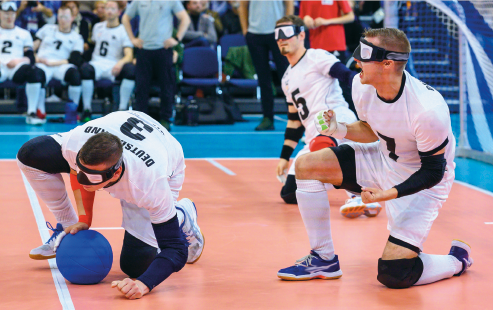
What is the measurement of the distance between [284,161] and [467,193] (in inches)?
84.0

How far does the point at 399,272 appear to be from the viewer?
3.52 m

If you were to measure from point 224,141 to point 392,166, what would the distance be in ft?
19.7

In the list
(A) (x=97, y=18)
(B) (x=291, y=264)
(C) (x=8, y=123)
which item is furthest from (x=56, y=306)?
(A) (x=97, y=18)

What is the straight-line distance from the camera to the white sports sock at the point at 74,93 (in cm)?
1109

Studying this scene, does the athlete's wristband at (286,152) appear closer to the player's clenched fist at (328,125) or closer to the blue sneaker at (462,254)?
the player's clenched fist at (328,125)

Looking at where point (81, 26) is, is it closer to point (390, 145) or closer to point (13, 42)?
point (13, 42)

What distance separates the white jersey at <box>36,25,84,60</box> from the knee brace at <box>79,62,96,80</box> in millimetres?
520

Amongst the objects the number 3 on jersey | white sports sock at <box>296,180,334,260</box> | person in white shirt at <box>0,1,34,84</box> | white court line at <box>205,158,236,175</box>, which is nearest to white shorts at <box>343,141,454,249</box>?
white sports sock at <box>296,180,334,260</box>

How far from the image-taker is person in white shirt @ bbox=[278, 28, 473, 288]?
344 cm

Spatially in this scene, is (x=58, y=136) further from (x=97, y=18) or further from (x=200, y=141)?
(x=97, y=18)

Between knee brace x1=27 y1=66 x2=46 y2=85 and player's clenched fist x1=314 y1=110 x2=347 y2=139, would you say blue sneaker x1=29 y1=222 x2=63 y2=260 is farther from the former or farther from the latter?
knee brace x1=27 y1=66 x2=46 y2=85

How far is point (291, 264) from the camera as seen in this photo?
13.1ft

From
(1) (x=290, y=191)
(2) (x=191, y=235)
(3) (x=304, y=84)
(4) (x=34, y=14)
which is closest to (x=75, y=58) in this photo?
(4) (x=34, y=14)

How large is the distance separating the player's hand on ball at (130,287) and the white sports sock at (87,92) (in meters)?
8.25
